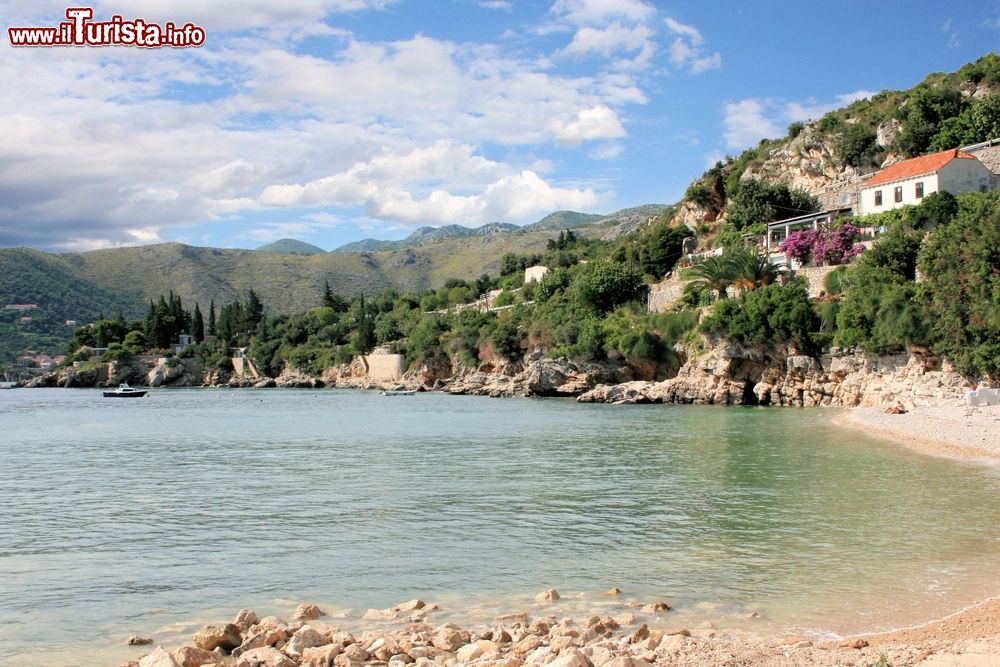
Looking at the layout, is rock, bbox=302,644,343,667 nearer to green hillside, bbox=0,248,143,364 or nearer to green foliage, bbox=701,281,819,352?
green foliage, bbox=701,281,819,352

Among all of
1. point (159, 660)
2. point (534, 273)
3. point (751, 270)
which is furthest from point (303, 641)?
point (534, 273)

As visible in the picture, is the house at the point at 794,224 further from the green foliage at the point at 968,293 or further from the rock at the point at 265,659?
the rock at the point at 265,659

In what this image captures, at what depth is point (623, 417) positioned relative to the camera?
126 ft

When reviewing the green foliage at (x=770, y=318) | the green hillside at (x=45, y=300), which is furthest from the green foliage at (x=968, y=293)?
the green hillside at (x=45, y=300)

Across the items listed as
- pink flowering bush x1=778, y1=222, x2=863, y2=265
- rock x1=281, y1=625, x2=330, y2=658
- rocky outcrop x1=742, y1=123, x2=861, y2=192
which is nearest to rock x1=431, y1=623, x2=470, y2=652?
rock x1=281, y1=625, x2=330, y2=658

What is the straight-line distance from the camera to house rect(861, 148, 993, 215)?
47.0 meters

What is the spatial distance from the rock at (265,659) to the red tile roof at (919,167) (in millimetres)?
49550

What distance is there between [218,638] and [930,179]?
4981 cm

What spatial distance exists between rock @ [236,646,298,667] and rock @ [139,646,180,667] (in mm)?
598

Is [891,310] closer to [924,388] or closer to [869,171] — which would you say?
[924,388]

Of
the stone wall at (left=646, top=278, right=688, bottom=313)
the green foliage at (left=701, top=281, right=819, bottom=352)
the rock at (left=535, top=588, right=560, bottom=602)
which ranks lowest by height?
the rock at (left=535, top=588, right=560, bottom=602)

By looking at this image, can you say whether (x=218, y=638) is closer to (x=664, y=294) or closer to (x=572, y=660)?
(x=572, y=660)

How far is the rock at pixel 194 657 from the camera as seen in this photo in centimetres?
748

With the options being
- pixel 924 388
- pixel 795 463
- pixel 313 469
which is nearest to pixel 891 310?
pixel 924 388
